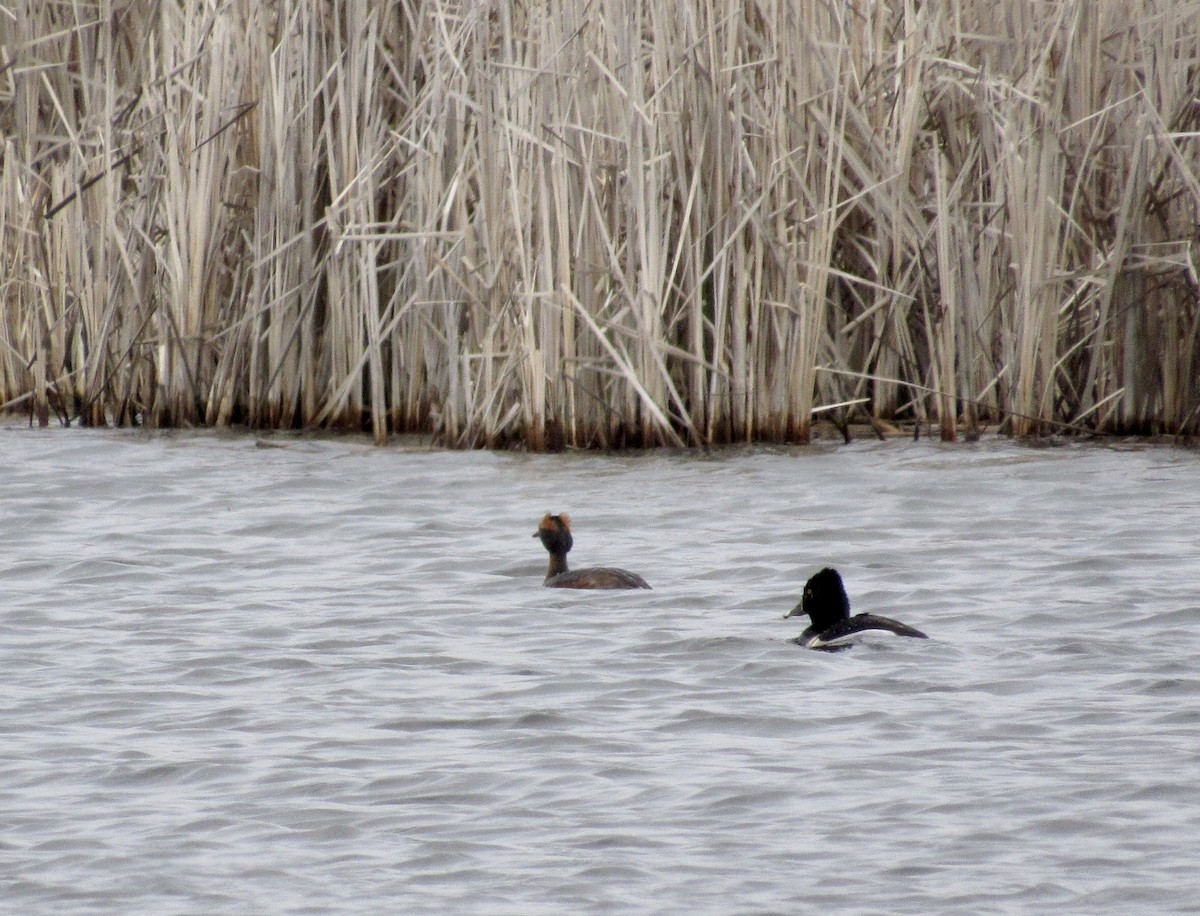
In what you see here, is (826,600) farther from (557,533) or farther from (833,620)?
(557,533)

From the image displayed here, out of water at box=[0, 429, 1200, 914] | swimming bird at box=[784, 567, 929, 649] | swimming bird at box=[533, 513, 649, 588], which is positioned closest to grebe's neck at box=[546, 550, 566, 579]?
swimming bird at box=[533, 513, 649, 588]

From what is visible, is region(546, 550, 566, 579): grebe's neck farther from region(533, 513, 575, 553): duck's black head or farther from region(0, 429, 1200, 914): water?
region(0, 429, 1200, 914): water

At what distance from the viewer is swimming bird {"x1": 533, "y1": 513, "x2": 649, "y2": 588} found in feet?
25.0

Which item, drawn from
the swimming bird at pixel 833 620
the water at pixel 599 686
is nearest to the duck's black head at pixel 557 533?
the water at pixel 599 686

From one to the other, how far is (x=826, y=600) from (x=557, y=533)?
1.48 m

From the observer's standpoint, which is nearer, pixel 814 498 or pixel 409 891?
pixel 409 891

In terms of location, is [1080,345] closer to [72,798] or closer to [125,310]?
[125,310]

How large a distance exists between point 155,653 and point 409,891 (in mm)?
2493

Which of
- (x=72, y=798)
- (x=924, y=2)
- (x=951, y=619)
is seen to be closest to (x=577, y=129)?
(x=924, y=2)

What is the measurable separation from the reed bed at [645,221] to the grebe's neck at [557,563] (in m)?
1.68

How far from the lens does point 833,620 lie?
681 centimetres

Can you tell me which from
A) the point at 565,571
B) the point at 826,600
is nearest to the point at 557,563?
the point at 565,571

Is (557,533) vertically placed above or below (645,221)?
below

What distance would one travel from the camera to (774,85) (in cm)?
975
